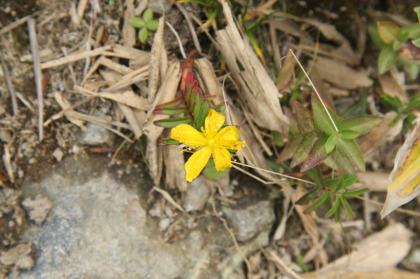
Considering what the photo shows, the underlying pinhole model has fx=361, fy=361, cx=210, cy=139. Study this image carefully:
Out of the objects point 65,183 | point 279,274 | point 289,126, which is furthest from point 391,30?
point 65,183

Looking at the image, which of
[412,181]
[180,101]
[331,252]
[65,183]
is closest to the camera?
[412,181]

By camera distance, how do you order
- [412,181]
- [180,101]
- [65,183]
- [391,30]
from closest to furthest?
[412,181]
[180,101]
[65,183]
[391,30]

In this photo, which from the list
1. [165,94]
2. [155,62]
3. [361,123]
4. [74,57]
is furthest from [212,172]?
[74,57]

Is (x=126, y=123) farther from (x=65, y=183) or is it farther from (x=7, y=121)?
(x=7, y=121)

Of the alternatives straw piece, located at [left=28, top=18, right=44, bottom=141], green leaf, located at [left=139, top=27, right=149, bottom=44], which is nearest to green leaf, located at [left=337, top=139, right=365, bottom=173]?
green leaf, located at [left=139, top=27, right=149, bottom=44]

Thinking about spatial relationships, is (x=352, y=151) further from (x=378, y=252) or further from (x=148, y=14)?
(x=148, y=14)

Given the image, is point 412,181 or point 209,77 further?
point 209,77
